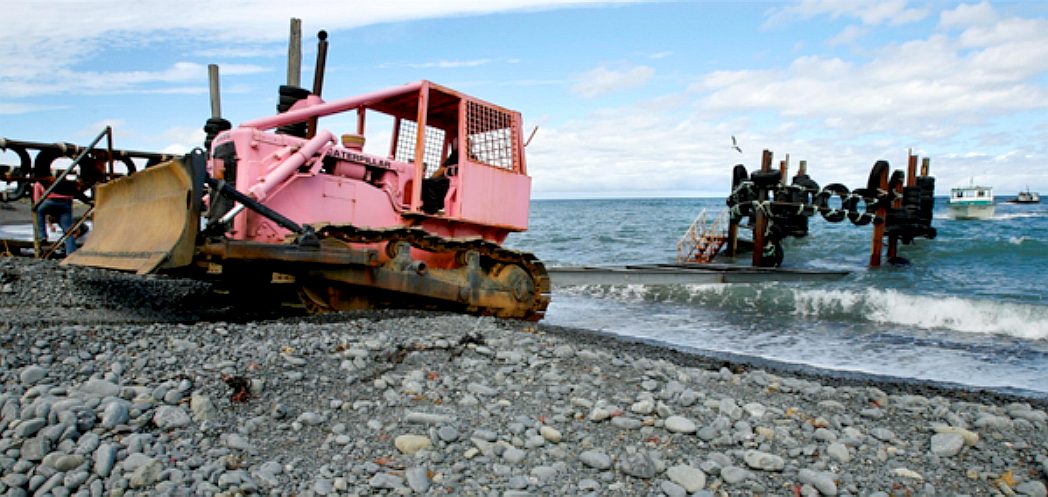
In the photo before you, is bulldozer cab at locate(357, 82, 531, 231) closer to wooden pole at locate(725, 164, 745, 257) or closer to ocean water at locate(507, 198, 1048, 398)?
ocean water at locate(507, 198, 1048, 398)

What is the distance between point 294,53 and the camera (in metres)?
10.5

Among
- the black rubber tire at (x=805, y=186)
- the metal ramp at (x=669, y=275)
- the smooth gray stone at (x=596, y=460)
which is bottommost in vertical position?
the smooth gray stone at (x=596, y=460)

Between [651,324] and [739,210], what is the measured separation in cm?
963

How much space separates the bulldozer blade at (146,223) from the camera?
5.79 m

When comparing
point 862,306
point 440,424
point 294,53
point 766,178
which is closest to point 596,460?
point 440,424

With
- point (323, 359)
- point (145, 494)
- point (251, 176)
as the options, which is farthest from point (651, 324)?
point (145, 494)

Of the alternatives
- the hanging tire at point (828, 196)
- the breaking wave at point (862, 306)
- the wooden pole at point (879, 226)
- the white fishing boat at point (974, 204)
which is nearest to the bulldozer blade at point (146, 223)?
the breaking wave at point (862, 306)

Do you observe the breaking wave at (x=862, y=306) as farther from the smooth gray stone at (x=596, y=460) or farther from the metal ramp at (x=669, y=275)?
the smooth gray stone at (x=596, y=460)

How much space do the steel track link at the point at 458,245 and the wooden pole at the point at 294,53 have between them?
4404 millimetres

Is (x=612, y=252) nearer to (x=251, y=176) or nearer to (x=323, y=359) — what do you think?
(x=251, y=176)

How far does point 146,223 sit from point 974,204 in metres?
62.3

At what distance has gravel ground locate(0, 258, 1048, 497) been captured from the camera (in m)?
3.32

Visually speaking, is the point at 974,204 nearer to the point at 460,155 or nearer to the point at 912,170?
the point at 912,170

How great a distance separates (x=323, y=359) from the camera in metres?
4.79
